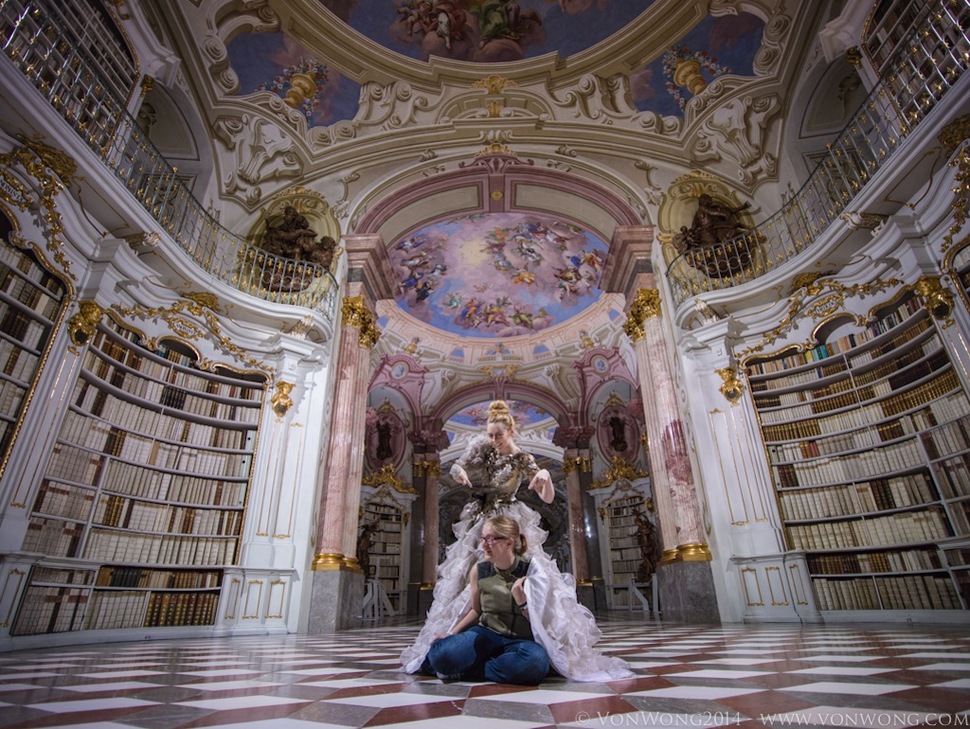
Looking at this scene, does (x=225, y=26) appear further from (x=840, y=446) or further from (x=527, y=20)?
(x=840, y=446)

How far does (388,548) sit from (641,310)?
987cm

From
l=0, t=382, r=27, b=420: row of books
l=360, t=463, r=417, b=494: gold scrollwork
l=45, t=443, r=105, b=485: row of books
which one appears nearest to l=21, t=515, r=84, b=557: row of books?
l=45, t=443, r=105, b=485: row of books

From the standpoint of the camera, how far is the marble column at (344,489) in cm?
644

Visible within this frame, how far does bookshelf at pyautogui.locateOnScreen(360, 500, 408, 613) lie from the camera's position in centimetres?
1374

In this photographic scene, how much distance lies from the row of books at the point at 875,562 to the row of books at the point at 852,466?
80 cm

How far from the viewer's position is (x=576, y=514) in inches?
611

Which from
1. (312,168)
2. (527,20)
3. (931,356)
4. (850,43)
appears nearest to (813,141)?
(850,43)

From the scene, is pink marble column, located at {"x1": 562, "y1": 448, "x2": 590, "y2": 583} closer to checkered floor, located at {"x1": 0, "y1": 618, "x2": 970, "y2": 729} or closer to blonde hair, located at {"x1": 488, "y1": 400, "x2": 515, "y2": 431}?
checkered floor, located at {"x1": 0, "y1": 618, "x2": 970, "y2": 729}

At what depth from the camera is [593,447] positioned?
16.1 metres

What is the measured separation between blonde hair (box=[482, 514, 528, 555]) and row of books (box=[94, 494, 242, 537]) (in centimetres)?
503

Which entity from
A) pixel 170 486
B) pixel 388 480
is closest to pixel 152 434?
pixel 170 486

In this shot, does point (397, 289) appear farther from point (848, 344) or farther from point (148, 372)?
point (848, 344)

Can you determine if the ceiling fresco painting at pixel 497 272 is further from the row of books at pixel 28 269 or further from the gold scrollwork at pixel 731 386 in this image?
the row of books at pixel 28 269

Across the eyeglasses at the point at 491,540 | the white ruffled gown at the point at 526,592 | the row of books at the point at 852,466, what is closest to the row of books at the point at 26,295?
the white ruffled gown at the point at 526,592
